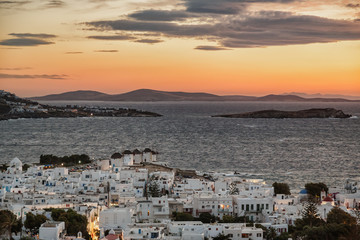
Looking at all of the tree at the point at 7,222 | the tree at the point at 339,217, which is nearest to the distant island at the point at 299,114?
the tree at the point at 339,217

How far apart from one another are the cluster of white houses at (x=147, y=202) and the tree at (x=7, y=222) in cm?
137

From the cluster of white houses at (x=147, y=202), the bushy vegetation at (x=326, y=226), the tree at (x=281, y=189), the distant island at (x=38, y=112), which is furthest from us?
the distant island at (x=38, y=112)

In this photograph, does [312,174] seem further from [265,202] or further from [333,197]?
[265,202]

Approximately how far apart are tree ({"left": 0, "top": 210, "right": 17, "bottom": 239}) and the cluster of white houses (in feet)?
4.51

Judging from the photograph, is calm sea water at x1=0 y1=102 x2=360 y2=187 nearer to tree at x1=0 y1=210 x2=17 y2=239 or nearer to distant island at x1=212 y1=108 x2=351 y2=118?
tree at x1=0 y1=210 x2=17 y2=239

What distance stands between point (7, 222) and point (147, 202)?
7597 millimetres

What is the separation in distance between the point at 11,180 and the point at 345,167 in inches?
1254

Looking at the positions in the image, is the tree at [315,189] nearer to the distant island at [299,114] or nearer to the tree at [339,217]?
the tree at [339,217]

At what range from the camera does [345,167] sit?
2156 inches

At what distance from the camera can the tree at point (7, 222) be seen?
23.7m

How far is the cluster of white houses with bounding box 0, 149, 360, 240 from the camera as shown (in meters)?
24.2

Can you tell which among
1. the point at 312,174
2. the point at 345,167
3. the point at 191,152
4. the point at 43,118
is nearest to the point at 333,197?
the point at 312,174

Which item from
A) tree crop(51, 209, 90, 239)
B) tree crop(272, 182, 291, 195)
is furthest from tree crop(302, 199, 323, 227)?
tree crop(51, 209, 90, 239)

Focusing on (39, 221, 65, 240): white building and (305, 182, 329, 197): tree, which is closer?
(39, 221, 65, 240): white building
